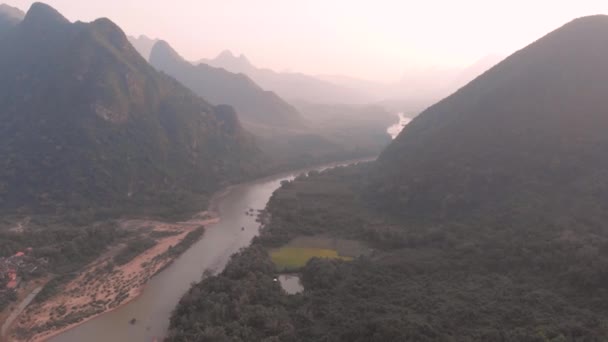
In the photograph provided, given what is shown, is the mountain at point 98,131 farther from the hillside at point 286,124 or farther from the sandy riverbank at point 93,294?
the hillside at point 286,124

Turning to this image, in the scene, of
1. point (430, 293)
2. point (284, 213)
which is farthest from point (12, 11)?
point (430, 293)

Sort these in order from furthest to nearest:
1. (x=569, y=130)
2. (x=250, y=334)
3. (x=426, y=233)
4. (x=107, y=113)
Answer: (x=107, y=113) → (x=569, y=130) → (x=426, y=233) → (x=250, y=334)

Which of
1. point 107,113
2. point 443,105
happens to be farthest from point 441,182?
point 107,113

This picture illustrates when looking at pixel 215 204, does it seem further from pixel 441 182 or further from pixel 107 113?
pixel 441 182

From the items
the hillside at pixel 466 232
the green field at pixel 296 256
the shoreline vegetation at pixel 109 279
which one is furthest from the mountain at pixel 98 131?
the green field at pixel 296 256

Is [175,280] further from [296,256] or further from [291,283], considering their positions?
[296,256]
